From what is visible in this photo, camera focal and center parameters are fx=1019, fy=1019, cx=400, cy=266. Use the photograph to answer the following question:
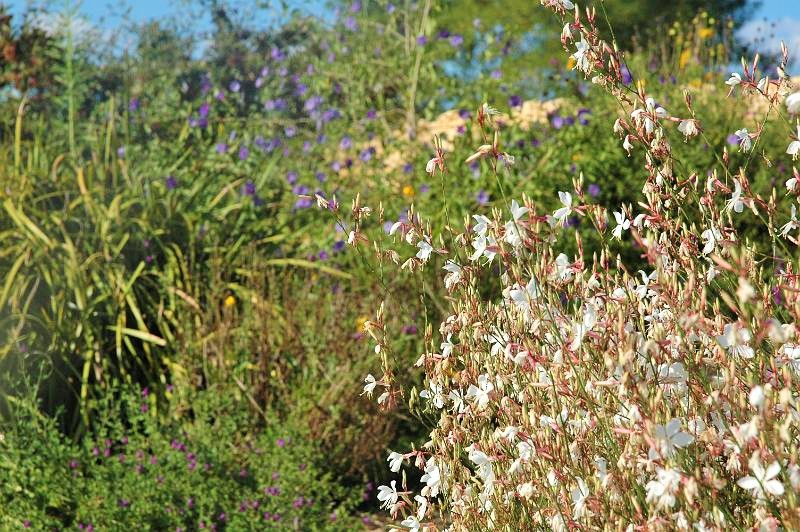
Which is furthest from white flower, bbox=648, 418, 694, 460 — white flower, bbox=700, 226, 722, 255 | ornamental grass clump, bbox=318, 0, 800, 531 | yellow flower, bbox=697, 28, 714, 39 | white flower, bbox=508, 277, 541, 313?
yellow flower, bbox=697, 28, 714, 39

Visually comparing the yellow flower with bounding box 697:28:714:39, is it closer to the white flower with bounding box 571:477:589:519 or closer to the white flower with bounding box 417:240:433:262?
the white flower with bounding box 417:240:433:262

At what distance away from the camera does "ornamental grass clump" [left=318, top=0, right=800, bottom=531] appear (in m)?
1.60

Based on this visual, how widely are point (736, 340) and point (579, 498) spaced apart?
0.48 meters

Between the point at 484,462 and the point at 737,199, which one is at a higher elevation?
the point at 737,199

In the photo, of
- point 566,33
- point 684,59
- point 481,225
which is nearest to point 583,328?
point 481,225

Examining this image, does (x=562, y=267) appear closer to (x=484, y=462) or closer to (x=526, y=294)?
(x=526, y=294)

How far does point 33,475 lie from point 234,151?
390 centimetres

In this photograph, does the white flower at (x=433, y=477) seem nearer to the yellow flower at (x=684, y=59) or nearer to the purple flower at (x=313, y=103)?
the purple flower at (x=313, y=103)

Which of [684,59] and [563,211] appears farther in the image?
[684,59]

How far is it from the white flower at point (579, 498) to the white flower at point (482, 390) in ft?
0.85

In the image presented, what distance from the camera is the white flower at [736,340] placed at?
1.55m

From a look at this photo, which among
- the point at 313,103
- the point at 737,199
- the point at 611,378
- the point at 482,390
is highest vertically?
the point at 313,103

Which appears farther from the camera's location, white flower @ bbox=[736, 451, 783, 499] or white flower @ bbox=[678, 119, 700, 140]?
white flower @ bbox=[678, 119, 700, 140]

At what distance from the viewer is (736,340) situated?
152 centimetres
